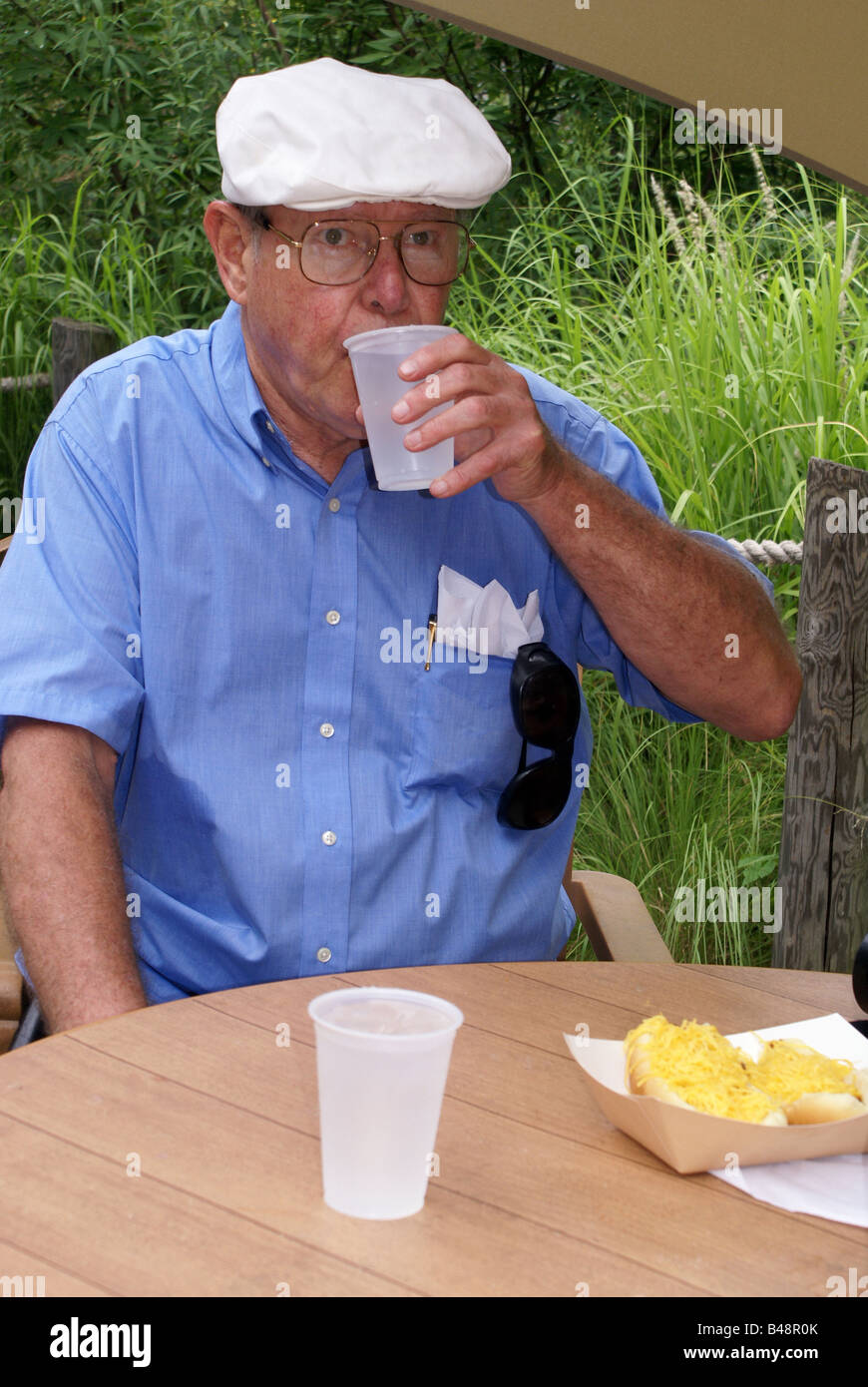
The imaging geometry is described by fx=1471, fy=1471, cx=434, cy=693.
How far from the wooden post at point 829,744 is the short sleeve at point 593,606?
83 centimetres

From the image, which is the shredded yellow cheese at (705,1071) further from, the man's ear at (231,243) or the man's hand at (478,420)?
the man's ear at (231,243)

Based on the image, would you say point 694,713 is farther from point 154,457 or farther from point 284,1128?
point 284,1128

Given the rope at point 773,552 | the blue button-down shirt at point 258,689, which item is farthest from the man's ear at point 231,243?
the rope at point 773,552

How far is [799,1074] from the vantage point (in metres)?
1.07

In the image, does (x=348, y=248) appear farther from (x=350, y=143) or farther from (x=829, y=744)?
(x=829, y=744)

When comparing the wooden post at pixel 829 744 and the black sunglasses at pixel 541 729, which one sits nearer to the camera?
the black sunglasses at pixel 541 729

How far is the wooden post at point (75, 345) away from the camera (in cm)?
374

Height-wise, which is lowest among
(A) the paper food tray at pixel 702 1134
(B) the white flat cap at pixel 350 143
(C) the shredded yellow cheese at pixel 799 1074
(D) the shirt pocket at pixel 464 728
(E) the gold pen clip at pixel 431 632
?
(A) the paper food tray at pixel 702 1134

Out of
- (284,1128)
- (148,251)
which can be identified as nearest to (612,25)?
(284,1128)

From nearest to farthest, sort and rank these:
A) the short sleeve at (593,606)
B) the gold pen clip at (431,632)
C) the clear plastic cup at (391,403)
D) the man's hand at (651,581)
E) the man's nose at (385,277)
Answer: the clear plastic cup at (391,403) < the man's hand at (651,581) < the man's nose at (385,277) < the gold pen clip at (431,632) < the short sleeve at (593,606)

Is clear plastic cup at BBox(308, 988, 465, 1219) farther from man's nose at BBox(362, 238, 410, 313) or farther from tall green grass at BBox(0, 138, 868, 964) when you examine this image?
tall green grass at BBox(0, 138, 868, 964)

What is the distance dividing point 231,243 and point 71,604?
51 cm

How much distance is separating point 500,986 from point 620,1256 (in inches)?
17.0
